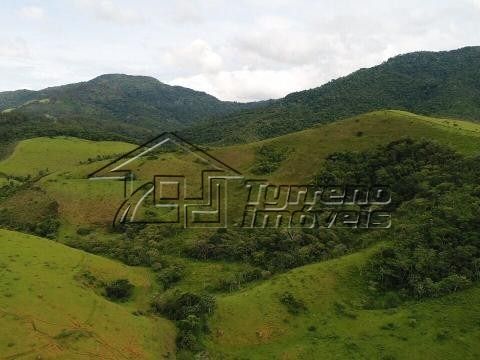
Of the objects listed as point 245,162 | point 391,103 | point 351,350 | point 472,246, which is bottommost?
point 351,350

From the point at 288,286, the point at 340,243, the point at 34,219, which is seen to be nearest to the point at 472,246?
the point at 340,243

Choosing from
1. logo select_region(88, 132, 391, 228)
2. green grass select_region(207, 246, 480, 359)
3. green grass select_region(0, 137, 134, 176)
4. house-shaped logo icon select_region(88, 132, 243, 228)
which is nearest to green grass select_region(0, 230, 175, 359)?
green grass select_region(207, 246, 480, 359)

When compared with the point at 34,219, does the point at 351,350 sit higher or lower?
lower

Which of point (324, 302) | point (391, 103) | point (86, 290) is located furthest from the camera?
point (391, 103)

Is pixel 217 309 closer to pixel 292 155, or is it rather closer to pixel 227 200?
pixel 227 200

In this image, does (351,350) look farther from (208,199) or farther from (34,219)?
(34,219)

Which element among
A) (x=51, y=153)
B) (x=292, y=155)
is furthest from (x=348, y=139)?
(x=51, y=153)
